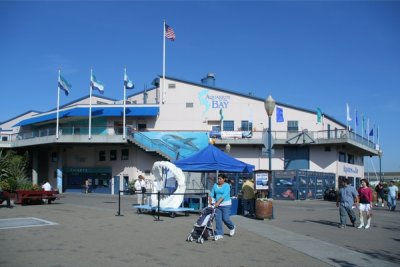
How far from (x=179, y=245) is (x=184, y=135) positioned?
110 feet

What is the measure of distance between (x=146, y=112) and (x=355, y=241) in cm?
3381

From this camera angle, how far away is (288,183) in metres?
34.9

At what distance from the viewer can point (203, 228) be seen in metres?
10.9

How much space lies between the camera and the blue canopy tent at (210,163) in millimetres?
18188

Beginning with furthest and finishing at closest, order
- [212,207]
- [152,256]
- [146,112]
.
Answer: [146,112] → [212,207] → [152,256]

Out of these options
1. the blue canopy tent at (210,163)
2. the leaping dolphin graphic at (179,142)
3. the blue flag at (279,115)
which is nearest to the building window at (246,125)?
the blue flag at (279,115)

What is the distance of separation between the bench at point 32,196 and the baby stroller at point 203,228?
14597mm

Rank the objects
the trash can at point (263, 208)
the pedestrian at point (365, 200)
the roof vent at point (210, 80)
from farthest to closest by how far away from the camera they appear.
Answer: the roof vent at point (210, 80) < the trash can at point (263, 208) < the pedestrian at point (365, 200)

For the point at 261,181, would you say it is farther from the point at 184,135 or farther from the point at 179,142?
the point at 184,135

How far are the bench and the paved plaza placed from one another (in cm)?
857

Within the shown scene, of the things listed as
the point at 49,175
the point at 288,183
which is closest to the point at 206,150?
the point at 288,183

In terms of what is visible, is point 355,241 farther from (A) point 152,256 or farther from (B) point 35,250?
(B) point 35,250

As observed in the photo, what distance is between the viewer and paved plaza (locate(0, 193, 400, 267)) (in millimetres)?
8422

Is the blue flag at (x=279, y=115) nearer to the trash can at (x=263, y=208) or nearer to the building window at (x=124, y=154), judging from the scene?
the building window at (x=124, y=154)
